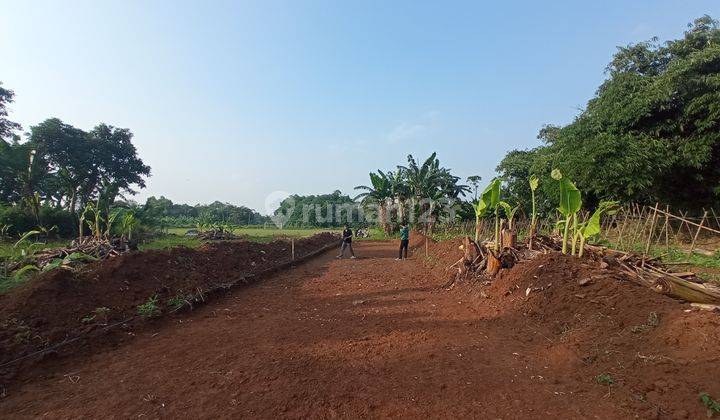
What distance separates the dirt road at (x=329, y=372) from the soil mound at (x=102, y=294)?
0.62 meters

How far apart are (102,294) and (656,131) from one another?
18.9m

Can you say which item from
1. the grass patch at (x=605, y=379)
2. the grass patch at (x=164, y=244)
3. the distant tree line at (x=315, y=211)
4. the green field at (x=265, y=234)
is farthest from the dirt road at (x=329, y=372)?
the distant tree line at (x=315, y=211)

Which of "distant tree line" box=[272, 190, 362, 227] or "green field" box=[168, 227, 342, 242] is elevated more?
"distant tree line" box=[272, 190, 362, 227]

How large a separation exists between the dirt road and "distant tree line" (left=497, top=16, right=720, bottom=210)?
1159 centimetres

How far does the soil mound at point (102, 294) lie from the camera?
176 inches

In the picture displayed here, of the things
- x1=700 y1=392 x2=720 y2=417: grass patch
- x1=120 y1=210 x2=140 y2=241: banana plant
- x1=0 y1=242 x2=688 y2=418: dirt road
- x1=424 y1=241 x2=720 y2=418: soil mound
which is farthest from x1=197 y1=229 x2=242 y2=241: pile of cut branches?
x1=700 y1=392 x2=720 y2=417: grass patch

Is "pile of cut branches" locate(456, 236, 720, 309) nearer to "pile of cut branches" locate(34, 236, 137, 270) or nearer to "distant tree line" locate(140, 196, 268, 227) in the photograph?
"pile of cut branches" locate(34, 236, 137, 270)

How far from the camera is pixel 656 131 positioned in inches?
569

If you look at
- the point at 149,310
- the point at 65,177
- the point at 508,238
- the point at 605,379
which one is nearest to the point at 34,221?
the point at 65,177

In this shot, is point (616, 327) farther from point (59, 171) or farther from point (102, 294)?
point (59, 171)

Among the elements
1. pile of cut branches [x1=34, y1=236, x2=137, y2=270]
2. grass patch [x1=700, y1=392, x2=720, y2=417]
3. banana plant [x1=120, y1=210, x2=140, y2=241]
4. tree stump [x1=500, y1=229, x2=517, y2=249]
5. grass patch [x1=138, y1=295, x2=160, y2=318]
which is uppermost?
banana plant [x1=120, y1=210, x2=140, y2=241]

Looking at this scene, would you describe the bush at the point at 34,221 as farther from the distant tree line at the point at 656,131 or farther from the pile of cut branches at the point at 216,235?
the distant tree line at the point at 656,131

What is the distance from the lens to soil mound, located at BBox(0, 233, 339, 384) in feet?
14.7

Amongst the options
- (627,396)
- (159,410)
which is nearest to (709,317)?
(627,396)
